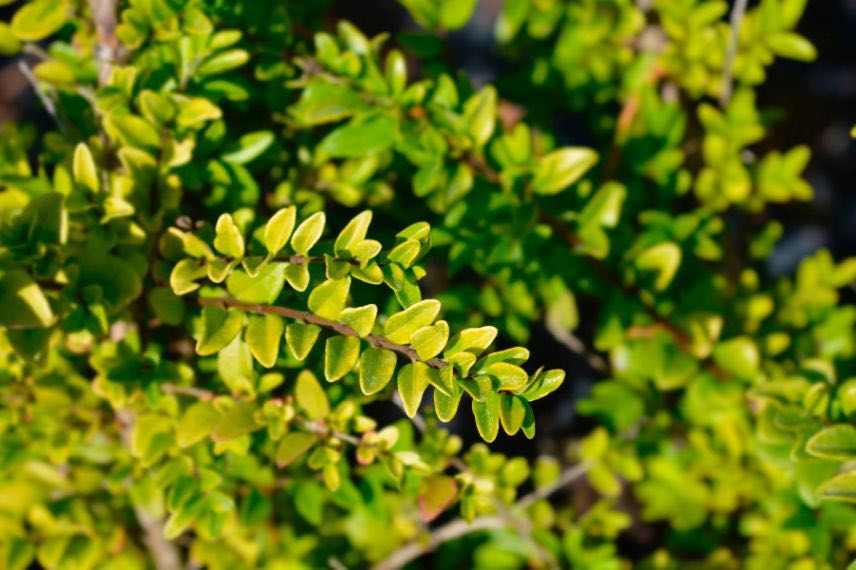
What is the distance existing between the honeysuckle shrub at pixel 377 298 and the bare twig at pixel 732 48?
0.02 metres

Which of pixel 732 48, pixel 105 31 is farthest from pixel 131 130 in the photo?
pixel 732 48

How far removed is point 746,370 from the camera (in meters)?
1.41

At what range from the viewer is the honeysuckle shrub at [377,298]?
916 millimetres

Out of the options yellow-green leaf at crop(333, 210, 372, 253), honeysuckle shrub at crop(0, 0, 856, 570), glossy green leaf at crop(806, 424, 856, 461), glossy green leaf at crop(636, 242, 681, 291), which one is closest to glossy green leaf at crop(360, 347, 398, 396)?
honeysuckle shrub at crop(0, 0, 856, 570)

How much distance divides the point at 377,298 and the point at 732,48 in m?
0.83

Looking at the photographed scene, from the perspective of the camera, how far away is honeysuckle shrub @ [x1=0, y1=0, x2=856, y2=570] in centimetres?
92

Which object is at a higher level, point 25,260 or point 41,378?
point 25,260

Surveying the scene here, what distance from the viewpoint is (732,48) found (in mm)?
1489

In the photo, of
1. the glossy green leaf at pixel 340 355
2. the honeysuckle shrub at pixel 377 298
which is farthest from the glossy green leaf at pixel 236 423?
the glossy green leaf at pixel 340 355

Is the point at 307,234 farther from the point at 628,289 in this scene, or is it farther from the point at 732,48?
the point at 732,48

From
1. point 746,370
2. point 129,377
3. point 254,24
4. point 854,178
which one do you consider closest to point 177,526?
point 129,377

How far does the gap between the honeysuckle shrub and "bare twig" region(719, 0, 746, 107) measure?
0.06 ft

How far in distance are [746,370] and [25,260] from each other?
1.12m

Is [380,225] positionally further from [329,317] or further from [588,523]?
[588,523]
